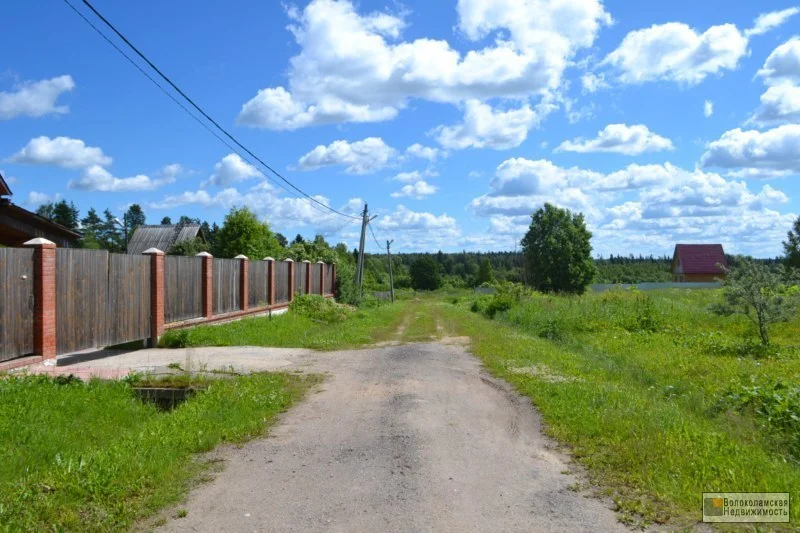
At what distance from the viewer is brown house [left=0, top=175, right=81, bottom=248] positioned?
19.5m

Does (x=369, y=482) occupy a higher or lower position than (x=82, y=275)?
lower

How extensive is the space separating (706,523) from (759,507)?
22.9 inches

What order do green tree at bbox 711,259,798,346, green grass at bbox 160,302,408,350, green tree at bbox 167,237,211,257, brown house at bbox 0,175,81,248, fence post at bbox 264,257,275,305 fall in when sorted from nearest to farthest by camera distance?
1. green tree at bbox 711,259,798,346
2. green grass at bbox 160,302,408,350
3. brown house at bbox 0,175,81,248
4. fence post at bbox 264,257,275,305
5. green tree at bbox 167,237,211,257

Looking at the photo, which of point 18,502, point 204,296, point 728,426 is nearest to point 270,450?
point 18,502

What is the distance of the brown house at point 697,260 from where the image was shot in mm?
66250

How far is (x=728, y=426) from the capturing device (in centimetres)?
744

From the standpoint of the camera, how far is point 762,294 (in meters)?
14.2

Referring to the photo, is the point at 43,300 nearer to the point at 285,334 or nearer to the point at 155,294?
the point at 155,294

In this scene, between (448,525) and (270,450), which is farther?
(270,450)

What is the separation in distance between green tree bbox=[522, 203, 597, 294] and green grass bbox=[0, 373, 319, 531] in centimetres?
5157

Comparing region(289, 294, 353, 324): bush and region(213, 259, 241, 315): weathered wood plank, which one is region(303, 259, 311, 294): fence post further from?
region(213, 259, 241, 315): weathered wood plank

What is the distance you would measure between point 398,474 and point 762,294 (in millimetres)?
12333

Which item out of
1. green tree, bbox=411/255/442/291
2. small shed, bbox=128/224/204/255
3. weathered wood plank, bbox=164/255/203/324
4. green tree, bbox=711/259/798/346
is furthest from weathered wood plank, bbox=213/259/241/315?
green tree, bbox=411/255/442/291

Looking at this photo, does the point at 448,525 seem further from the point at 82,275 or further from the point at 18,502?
the point at 82,275
